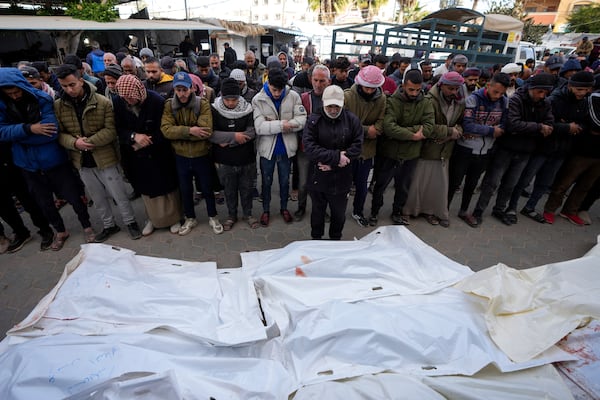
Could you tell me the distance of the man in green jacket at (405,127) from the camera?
373cm

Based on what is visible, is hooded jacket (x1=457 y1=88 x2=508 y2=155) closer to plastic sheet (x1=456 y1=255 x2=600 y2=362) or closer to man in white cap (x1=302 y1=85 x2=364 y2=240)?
man in white cap (x1=302 y1=85 x2=364 y2=240)

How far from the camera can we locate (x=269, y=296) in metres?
2.57

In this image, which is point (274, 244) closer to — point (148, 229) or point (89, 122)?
point (148, 229)

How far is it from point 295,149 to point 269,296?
2.14 meters

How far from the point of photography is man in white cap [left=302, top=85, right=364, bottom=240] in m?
3.15

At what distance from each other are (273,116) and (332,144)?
3.26 ft

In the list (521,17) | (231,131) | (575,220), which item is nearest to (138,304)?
(231,131)

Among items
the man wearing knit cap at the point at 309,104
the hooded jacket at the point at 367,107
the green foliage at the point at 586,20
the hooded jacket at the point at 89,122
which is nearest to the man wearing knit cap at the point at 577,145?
the hooded jacket at the point at 367,107

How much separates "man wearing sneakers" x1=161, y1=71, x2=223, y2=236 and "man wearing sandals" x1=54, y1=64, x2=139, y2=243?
2.03 ft

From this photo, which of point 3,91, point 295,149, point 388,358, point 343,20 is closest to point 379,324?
point 388,358

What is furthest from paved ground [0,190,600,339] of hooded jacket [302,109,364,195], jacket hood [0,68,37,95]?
jacket hood [0,68,37,95]

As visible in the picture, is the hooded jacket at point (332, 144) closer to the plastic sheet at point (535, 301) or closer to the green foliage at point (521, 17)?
the plastic sheet at point (535, 301)

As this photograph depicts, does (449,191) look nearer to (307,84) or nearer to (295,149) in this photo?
(295,149)

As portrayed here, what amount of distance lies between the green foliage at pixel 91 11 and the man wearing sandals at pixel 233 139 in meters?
12.1
